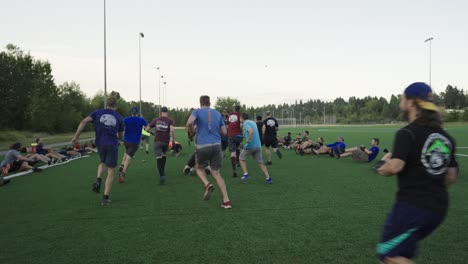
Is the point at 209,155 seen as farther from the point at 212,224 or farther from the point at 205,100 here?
the point at 212,224

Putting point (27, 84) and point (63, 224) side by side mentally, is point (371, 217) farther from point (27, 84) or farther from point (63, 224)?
point (27, 84)

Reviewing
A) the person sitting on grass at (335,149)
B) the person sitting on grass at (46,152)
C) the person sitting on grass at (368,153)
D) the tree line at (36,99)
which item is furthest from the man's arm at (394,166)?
the tree line at (36,99)

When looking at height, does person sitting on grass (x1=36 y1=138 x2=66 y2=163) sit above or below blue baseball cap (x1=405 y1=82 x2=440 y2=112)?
below

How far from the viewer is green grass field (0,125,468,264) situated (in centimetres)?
414

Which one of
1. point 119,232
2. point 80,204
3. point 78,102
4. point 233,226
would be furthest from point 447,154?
point 78,102

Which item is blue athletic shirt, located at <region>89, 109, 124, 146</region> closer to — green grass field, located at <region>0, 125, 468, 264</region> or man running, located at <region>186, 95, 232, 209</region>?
green grass field, located at <region>0, 125, 468, 264</region>

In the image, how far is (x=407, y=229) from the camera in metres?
2.39

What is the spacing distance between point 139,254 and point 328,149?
12363 mm

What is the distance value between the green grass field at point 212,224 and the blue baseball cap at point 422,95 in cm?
209

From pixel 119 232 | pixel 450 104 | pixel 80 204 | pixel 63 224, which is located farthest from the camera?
pixel 450 104

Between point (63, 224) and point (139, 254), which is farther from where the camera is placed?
point (63, 224)

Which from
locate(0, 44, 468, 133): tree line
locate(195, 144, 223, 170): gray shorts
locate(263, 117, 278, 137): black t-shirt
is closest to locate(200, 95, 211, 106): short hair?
locate(195, 144, 223, 170): gray shorts

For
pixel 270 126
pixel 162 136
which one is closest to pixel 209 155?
pixel 162 136

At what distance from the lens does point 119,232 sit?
507 centimetres
